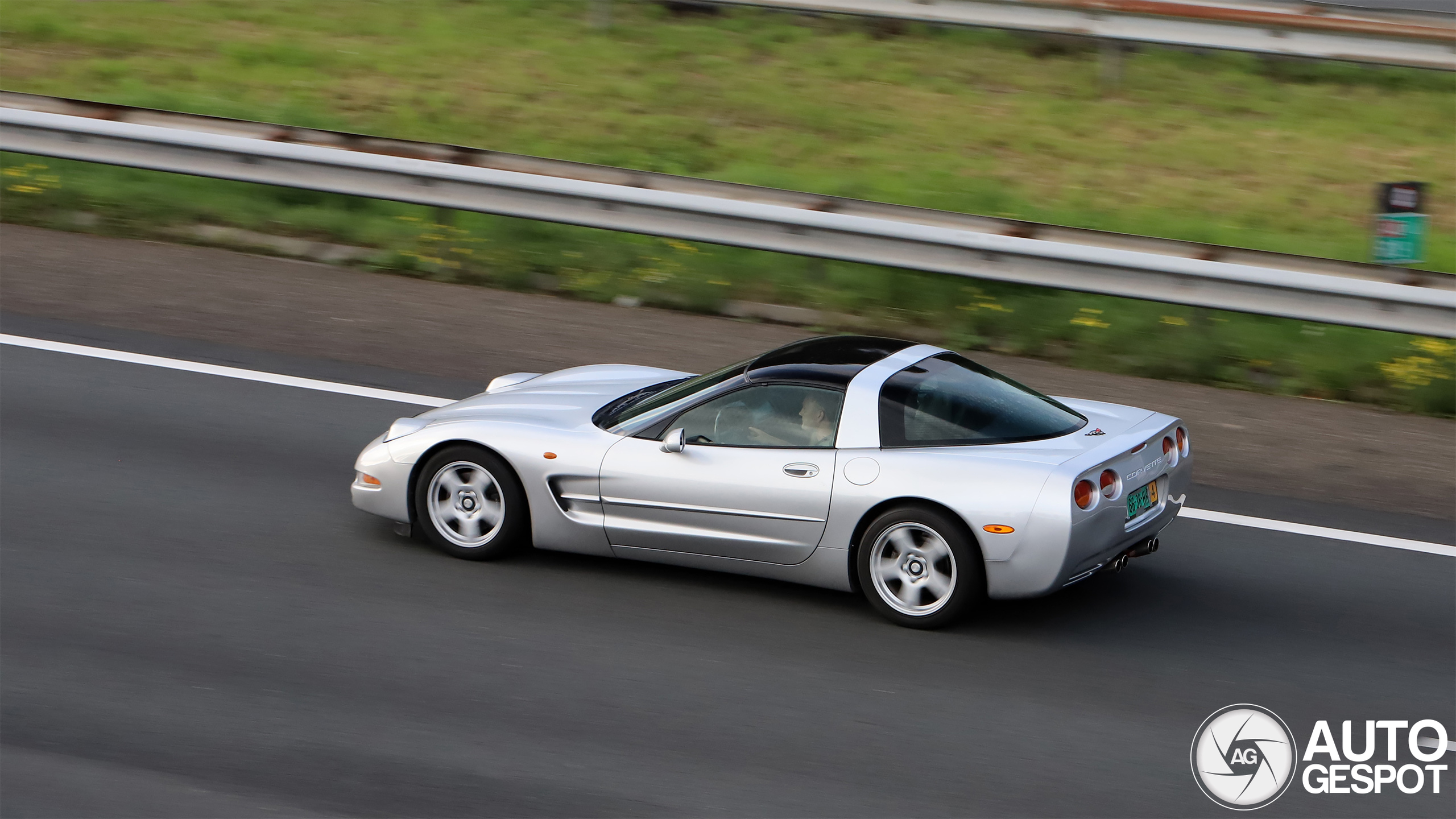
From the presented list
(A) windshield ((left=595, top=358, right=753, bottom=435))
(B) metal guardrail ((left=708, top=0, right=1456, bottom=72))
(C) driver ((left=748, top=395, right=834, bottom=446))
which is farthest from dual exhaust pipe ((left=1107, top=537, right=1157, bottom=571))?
(B) metal guardrail ((left=708, top=0, right=1456, bottom=72))

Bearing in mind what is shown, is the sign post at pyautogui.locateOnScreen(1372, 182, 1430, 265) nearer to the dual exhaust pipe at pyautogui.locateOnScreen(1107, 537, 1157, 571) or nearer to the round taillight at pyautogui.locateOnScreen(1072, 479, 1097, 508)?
the dual exhaust pipe at pyautogui.locateOnScreen(1107, 537, 1157, 571)

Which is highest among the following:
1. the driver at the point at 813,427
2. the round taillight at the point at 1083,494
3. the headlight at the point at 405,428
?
the driver at the point at 813,427

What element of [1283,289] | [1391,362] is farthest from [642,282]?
[1391,362]

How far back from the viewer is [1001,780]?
5453 millimetres

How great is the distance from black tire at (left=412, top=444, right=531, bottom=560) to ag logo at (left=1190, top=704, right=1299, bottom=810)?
3107 millimetres

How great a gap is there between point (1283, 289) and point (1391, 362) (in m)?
0.99

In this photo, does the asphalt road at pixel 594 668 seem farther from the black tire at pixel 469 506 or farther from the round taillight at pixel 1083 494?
the round taillight at pixel 1083 494

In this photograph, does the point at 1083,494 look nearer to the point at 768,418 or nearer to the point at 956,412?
the point at 956,412

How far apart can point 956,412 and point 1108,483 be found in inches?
27.9

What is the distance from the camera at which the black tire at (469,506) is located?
7074mm

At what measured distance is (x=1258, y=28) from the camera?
15.4 m

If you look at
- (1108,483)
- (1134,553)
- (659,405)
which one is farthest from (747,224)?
(1108,483)

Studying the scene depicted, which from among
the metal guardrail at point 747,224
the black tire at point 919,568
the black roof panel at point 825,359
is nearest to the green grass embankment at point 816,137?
the metal guardrail at point 747,224

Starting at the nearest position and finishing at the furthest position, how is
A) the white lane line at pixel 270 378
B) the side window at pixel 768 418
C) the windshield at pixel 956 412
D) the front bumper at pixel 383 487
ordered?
the windshield at pixel 956 412, the side window at pixel 768 418, the front bumper at pixel 383 487, the white lane line at pixel 270 378
